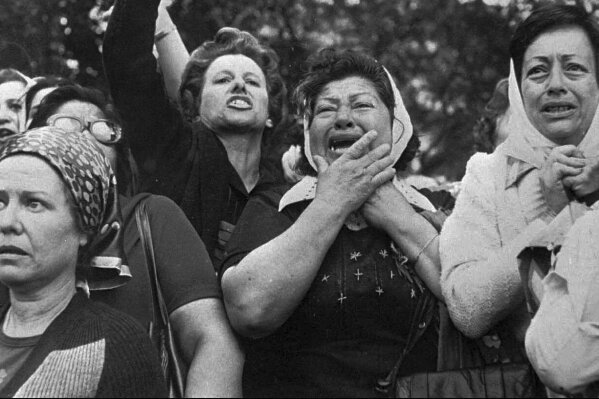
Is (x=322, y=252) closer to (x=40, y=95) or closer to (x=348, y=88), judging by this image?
(x=348, y=88)

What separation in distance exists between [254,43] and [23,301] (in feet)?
A: 5.23

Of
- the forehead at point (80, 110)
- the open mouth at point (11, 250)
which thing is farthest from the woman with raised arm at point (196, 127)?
the open mouth at point (11, 250)

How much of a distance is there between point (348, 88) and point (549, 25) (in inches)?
26.2

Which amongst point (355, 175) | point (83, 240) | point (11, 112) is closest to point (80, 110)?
point (11, 112)

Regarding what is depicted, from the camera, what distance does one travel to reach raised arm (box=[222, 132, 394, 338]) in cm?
303

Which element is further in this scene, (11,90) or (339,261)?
(11,90)

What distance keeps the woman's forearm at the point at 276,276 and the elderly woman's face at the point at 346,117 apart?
1.03ft

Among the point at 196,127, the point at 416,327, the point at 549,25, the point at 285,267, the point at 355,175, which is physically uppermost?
the point at 549,25

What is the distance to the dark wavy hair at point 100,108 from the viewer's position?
3.64 meters

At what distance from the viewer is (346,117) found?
10.8 ft

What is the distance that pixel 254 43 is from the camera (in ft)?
13.7

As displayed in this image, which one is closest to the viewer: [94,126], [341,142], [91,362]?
[91,362]

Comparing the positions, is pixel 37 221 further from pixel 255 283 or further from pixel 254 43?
pixel 254 43

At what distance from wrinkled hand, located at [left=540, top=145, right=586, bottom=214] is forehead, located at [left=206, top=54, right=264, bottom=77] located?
4.58 feet
